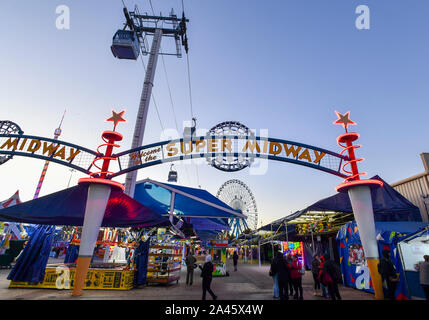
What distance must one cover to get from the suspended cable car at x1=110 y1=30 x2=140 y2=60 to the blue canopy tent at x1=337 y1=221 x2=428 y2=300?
16484mm

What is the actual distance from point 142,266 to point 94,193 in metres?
4.60

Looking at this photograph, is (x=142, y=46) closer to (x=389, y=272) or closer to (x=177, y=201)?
(x=177, y=201)

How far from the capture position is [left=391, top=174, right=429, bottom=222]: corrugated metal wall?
13.1 metres

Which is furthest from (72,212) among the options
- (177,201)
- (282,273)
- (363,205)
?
(363,205)

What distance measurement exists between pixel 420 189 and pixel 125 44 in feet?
67.5

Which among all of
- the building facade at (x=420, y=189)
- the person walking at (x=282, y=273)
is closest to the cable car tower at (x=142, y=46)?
the person walking at (x=282, y=273)

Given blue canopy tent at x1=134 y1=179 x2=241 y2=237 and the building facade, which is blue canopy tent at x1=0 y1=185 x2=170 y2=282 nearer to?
blue canopy tent at x1=134 y1=179 x2=241 y2=237

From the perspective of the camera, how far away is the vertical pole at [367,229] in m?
7.52

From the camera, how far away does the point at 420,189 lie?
13461 mm

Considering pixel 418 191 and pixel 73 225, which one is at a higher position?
pixel 418 191

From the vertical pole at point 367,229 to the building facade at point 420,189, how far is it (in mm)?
6966

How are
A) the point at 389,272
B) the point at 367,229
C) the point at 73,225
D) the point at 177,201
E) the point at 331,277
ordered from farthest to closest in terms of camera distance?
the point at 177,201 < the point at 73,225 < the point at 367,229 < the point at 389,272 < the point at 331,277

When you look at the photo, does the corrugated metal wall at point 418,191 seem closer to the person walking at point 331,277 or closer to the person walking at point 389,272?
the person walking at point 389,272
